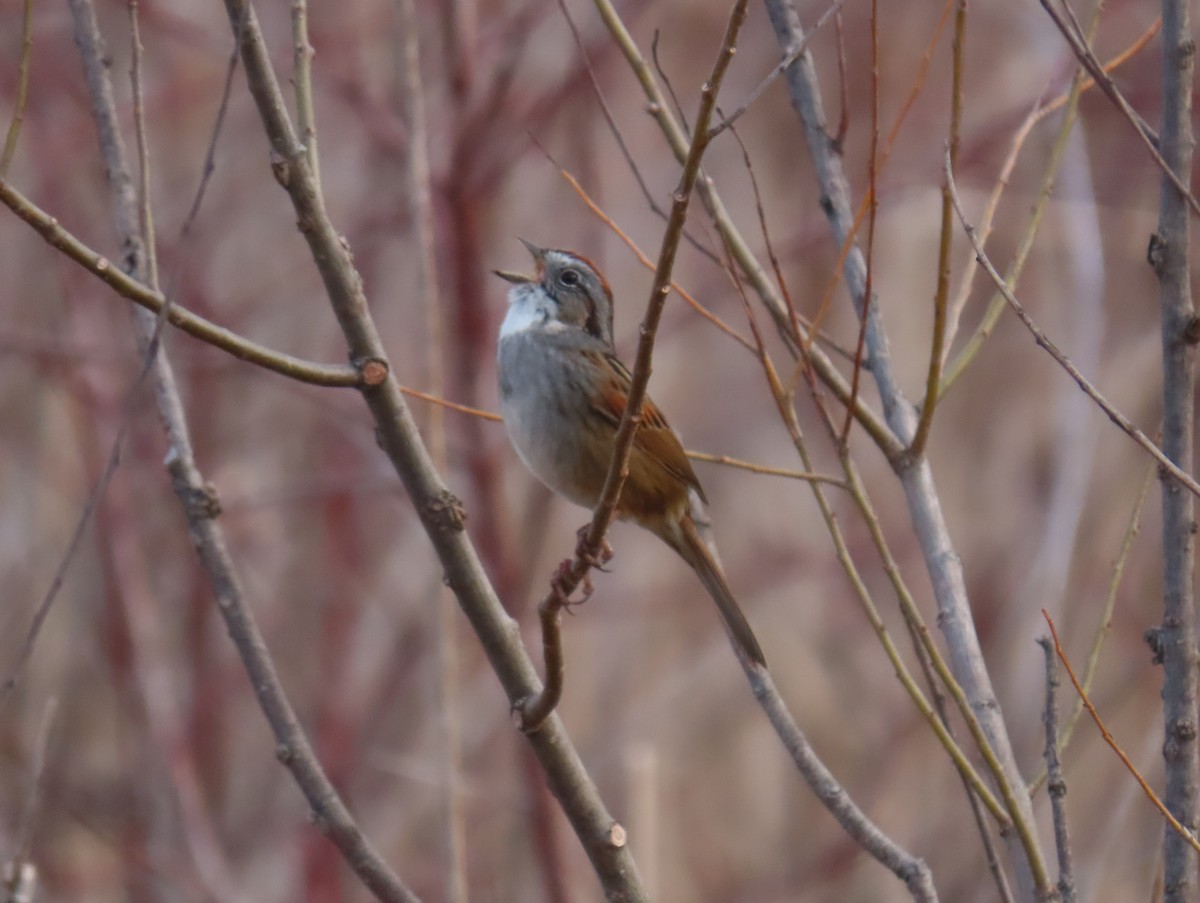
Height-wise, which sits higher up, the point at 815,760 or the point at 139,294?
the point at 139,294

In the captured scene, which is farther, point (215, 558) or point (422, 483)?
point (215, 558)

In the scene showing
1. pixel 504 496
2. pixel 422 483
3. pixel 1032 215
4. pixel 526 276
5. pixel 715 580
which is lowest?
pixel 422 483

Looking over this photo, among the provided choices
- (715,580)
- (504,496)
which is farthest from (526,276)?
(504,496)

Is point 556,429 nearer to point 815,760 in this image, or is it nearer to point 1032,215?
point 815,760

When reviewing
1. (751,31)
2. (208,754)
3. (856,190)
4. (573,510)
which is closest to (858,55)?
(751,31)

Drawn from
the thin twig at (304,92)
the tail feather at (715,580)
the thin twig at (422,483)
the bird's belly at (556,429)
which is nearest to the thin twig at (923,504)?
the tail feather at (715,580)

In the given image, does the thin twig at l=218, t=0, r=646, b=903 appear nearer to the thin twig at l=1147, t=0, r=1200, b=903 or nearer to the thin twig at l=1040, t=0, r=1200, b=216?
the thin twig at l=1147, t=0, r=1200, b=903

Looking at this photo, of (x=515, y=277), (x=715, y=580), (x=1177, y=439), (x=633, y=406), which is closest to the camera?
(x=633, y=406)

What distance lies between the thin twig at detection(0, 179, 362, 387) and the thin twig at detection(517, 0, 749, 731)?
1.36 feet

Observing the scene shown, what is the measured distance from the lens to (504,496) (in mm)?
4520

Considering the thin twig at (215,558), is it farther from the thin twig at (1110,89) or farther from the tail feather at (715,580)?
the thin twig at (1110,89)

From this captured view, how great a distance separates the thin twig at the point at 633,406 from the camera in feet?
5.25

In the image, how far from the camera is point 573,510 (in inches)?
283

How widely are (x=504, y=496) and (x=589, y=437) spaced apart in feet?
4.71
